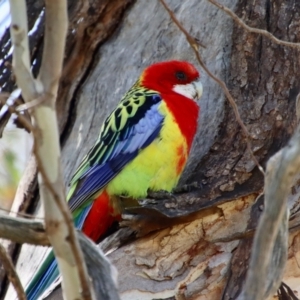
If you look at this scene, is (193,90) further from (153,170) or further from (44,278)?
(44,278)

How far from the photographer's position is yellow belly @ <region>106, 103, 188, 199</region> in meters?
2.91

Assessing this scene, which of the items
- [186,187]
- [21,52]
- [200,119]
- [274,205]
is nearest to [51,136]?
[21,52]

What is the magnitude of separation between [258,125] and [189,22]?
798mm

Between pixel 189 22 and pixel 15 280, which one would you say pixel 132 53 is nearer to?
pixel 189 22

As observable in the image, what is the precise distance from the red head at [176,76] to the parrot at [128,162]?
0.08 meters

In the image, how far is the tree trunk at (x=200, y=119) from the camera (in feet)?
8.66

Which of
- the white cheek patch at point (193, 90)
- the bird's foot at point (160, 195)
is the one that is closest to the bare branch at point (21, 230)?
the bird's foot at point (160, 195)

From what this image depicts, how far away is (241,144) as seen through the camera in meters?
2.88

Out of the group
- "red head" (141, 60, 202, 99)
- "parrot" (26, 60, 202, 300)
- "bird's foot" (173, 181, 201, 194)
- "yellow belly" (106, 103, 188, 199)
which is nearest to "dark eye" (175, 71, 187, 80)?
"red head" (141, 60, 202, 99)

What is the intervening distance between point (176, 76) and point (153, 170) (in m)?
0.55

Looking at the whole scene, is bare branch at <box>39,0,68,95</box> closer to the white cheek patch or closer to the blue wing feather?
the blue wing feather

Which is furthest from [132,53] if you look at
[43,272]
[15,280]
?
[15,280]

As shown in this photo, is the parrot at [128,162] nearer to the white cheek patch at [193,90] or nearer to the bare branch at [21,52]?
the white cheek patch at [193,90]

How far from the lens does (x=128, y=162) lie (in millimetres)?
2957
